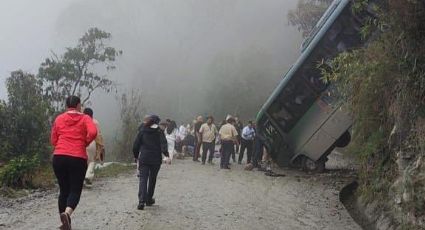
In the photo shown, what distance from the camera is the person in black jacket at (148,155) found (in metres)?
8.84

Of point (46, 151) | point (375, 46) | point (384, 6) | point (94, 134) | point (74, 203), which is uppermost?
point (384, 6)

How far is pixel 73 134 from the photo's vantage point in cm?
661

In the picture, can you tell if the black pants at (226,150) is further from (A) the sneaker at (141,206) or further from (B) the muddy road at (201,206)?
(A) the sneaker at (141,206)

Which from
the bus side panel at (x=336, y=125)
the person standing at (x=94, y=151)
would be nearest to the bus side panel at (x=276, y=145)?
the bus side panel at (x=336, y=125)

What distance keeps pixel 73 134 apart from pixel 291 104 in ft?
32.6

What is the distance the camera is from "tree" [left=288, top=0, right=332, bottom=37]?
35.0 meters

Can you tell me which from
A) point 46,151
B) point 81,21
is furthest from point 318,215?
point 81,21

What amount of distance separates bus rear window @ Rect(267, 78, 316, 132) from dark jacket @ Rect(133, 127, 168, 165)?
22.9 ft

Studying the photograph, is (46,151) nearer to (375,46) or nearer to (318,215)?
(318,215)

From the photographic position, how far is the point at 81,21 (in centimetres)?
6325

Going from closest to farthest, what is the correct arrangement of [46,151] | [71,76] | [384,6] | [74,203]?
[74,203] < [384,6] < [46,151] < [71,76]

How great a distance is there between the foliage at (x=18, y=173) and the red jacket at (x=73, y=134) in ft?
16.3

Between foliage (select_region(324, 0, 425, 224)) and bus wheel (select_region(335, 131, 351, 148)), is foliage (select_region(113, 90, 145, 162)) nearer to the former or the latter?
bus wheel (select_region(335, 131, 351, 148))

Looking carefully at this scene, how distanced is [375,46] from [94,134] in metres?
5.46
